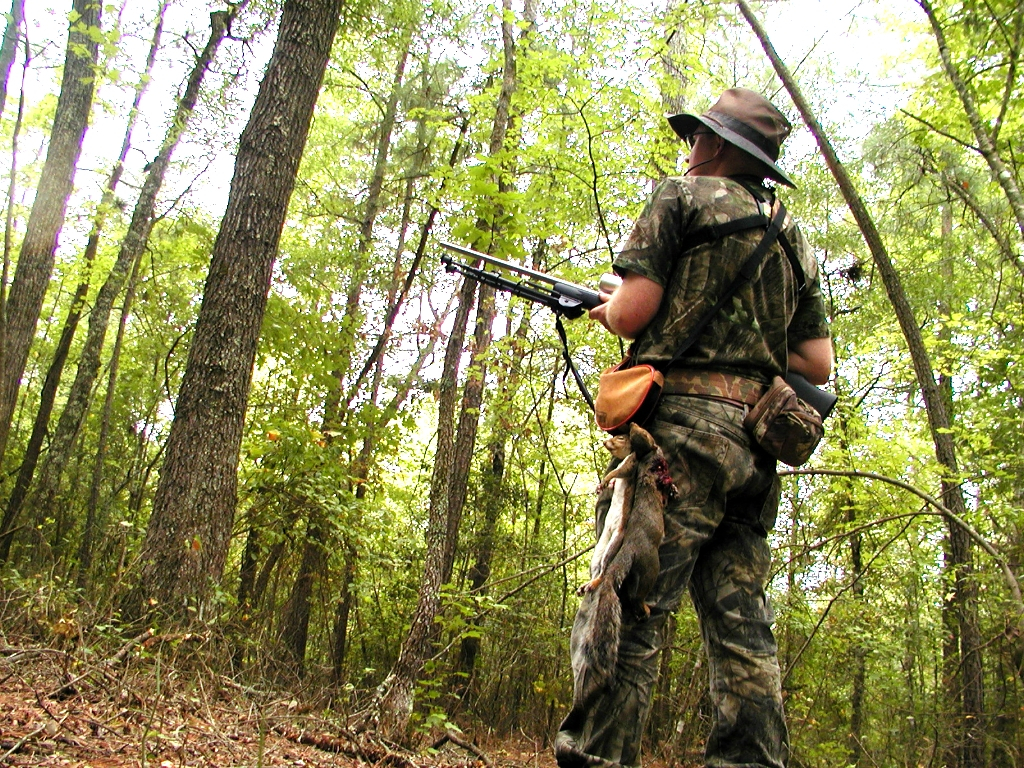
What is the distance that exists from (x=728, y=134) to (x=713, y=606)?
158 cm

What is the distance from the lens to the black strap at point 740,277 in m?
2.33

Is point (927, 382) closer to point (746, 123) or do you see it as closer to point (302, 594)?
point (746, 123)

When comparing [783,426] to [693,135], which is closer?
[783,426]

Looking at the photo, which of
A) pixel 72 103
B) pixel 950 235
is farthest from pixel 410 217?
pixel 950 235

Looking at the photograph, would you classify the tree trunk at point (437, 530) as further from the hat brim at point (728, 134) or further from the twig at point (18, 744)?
the hat brim at point (728, 134)

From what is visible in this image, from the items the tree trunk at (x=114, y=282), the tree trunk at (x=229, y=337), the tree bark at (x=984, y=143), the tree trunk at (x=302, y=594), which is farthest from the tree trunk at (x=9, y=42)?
the tree bark at (x=984, y=143)

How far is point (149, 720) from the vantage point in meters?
2.74

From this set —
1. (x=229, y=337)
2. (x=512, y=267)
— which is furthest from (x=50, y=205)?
(x=512, y=267)

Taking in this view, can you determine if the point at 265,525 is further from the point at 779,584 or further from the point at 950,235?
the point at 950,235

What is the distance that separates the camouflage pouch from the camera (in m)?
2.24

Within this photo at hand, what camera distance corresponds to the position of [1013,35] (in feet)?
15.0

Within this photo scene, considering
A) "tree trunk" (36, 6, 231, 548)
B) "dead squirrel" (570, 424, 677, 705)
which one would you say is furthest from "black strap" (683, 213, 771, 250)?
"tree trunk" (36, 6, 231, 548)

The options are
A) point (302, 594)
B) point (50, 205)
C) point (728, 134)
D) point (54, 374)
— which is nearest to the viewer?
point (728, 134)

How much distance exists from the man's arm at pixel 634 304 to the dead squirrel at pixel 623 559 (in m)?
0.36
